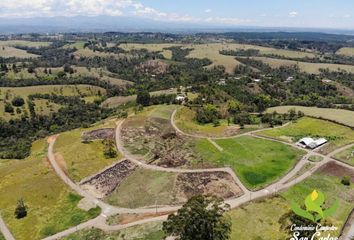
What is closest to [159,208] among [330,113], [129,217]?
[129,217]

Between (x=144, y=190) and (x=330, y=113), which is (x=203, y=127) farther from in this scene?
(x=330, y=113)

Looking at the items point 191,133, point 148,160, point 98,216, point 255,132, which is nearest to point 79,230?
point 98,216

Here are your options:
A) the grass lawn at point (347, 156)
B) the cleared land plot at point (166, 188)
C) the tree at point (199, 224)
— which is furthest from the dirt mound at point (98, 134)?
the tree at point (199, 224)

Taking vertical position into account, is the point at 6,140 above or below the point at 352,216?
below

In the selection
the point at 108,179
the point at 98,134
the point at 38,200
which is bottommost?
the point at 38,200

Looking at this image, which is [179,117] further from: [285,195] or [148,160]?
[285,195]

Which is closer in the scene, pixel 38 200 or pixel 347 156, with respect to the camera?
pixel 38 200

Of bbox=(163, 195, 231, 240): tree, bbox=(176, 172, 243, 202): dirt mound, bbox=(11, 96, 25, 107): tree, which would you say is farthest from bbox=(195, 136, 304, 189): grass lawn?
bbox=(11, 96, 25, 107): tree

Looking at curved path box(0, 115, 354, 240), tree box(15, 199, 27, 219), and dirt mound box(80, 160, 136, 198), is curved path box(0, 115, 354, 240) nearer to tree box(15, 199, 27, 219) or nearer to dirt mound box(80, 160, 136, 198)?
dirt mound box(80, 160, 136, 198)
